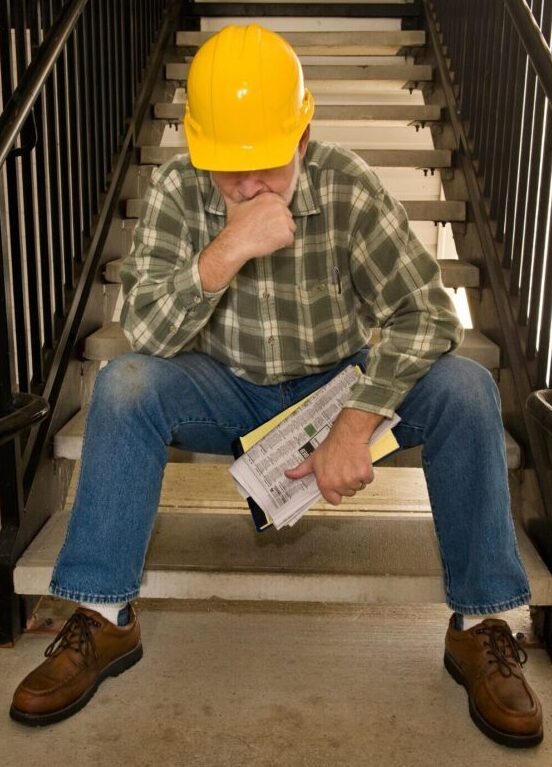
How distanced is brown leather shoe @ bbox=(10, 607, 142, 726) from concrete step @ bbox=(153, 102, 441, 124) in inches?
83.6

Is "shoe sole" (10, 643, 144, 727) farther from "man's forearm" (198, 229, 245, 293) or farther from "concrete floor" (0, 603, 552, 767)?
"man's forearm" (198, 229, 245, 293)

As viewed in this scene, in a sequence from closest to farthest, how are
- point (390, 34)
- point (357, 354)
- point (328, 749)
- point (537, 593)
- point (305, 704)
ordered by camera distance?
1. point (328, 749)
2. point (305, 704)
3. point (537, 593)
4. point (357, 354)
5. point (390, 34)

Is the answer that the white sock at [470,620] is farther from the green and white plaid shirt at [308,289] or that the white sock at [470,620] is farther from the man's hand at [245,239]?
the man's hand at [245,239]

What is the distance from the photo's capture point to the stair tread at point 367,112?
10.2ft

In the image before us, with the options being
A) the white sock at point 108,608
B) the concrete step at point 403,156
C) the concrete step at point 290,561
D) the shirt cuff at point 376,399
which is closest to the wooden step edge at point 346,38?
the concrete step at point 403,156

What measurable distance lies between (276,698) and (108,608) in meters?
0.33

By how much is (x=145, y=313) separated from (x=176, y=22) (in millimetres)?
2638

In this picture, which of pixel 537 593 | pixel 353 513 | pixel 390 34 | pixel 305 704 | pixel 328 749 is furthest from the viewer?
pixel 390 34

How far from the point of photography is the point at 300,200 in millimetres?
1546

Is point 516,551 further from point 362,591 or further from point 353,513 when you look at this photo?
point 353,513

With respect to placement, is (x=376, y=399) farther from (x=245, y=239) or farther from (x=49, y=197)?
(x=49, y=197)

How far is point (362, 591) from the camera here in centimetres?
160

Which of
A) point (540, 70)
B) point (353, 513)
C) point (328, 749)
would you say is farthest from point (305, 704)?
point (540, 70)

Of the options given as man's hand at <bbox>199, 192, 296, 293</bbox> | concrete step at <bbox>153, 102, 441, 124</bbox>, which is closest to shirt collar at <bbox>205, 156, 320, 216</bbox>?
man's hand at <bbox>199, 192, 296, 293</bbox>
